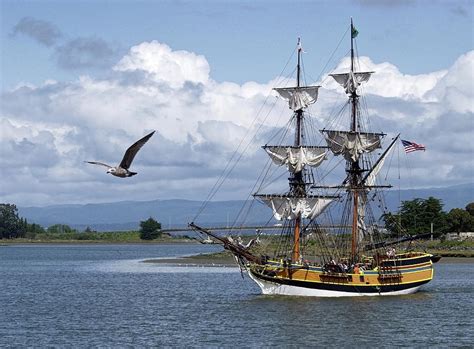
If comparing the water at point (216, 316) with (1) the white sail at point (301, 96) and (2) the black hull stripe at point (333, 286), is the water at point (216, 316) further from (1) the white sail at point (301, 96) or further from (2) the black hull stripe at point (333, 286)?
(1) the white sail at point (301, 96)

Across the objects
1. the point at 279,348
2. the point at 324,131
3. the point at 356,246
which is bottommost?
the point at 279,348

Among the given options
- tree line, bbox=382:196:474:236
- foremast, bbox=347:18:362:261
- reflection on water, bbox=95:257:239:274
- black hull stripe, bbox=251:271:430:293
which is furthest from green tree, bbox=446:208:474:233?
black hull stripe, bbox=251:271:430:293

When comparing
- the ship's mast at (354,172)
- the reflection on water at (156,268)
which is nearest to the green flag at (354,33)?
the ship's mast at (354,172)

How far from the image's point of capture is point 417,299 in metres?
82.1

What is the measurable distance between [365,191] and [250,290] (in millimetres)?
13634

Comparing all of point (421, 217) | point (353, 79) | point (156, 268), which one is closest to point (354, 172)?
point (353, 79)

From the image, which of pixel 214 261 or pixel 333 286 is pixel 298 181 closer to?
pixel 333 286

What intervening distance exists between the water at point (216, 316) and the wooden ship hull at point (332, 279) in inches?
62.7

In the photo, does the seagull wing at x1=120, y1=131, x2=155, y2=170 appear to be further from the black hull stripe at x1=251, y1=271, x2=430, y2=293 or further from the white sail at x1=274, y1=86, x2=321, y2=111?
Answer: the white sail at x1=274, y1=86, x2=321, y2=111

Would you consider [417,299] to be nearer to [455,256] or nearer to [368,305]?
[368,305]

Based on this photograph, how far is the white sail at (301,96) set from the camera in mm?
86250

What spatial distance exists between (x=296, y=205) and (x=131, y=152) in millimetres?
48108

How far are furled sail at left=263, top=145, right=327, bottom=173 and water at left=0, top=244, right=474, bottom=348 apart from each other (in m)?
11.2

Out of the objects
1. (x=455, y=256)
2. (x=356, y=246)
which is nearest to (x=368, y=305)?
(x=356, y=246)
